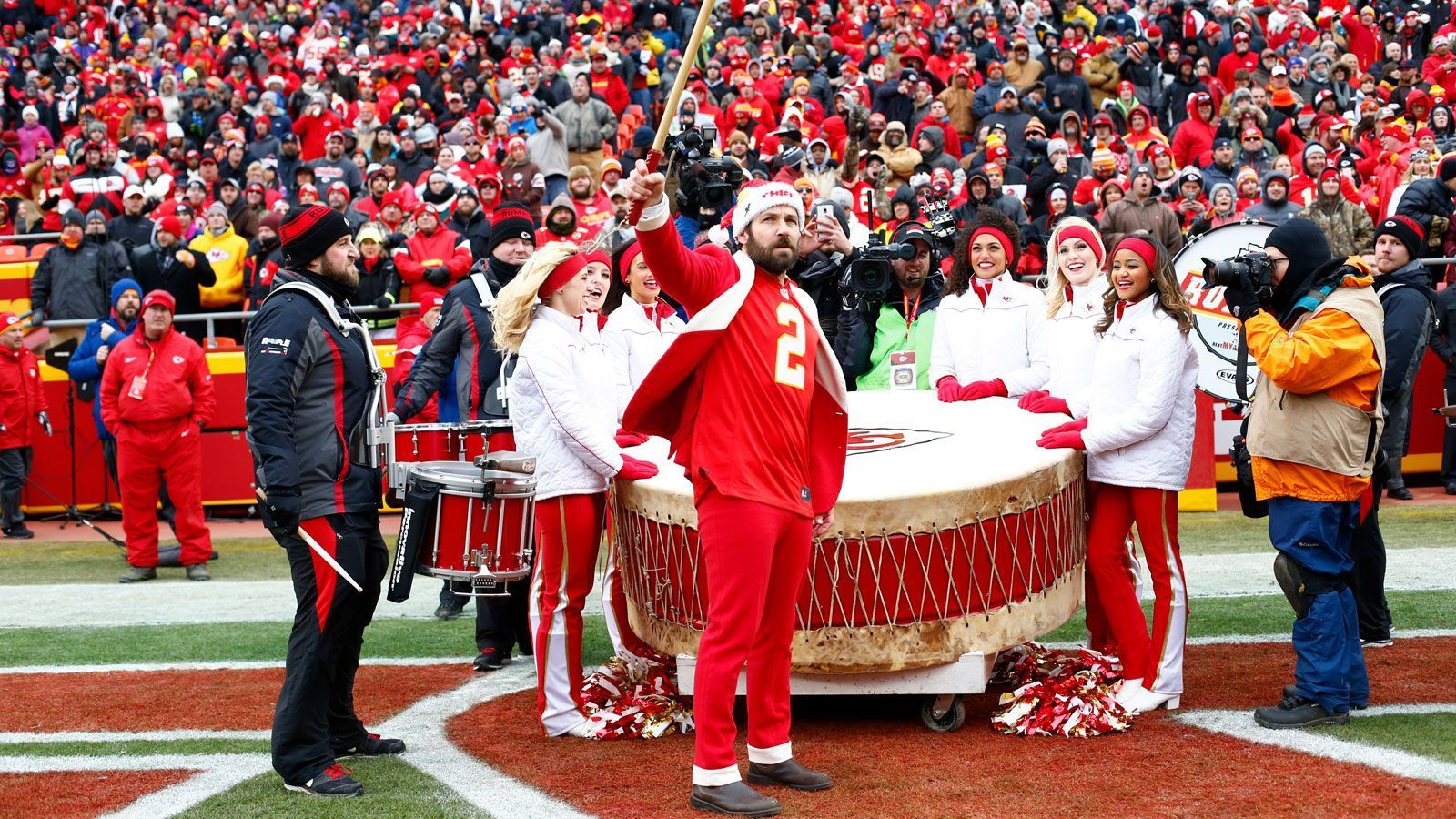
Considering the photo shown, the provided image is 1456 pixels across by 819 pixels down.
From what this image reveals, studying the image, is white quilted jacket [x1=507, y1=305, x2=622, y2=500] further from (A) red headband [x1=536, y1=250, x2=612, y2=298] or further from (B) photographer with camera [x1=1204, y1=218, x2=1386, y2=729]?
(B) photographer with camera [x1=1204, y1=218, x2=1386, y2=729]

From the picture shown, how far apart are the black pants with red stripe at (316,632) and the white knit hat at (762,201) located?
1.80 m

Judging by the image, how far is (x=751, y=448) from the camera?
197 inches

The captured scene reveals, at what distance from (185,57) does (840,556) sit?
22489 mm

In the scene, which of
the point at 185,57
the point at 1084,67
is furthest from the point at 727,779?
the point at 185,57

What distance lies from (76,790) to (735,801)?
2.52 m

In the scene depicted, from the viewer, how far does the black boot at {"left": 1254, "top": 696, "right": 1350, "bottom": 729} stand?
18.9 feet

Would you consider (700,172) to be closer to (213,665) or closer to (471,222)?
(213,665)

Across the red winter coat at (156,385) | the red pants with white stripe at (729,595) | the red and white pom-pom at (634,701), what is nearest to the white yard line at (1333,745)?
the red pants with white stripe at (729,595)

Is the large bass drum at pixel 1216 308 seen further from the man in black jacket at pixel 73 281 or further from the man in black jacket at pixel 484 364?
the man in black jacket at pixel 73 281

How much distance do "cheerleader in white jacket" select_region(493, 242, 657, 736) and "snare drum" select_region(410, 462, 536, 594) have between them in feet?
0.94

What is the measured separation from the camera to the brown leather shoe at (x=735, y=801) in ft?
16.1

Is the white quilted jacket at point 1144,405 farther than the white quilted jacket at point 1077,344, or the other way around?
the white quilted jacket at point 1077,344

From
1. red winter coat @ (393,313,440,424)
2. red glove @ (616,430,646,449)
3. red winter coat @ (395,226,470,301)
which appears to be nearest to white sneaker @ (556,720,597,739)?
red glove @ (616,430,646,449)

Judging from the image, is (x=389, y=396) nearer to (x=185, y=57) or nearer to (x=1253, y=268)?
(x=1253, y=268)
